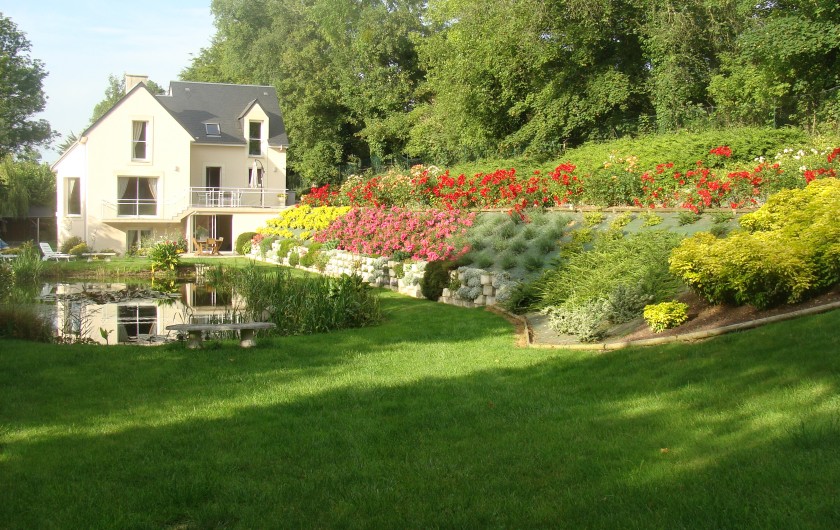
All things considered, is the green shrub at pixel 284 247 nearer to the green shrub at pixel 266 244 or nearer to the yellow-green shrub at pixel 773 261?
the green shrub at pixel 266 244

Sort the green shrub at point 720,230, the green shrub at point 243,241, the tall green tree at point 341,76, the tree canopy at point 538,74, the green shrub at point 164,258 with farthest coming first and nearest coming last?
the tall green tree at point 341,76 < the green shrub at point 243,241 < the green shrub at point 164,258 < the tree canopy at point 538,74 < the green shrub at point 720,230

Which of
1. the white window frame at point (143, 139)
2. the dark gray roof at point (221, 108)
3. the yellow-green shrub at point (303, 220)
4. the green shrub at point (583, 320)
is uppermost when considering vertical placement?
the dark gray roof at point (221, 108)

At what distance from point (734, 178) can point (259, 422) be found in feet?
31.2

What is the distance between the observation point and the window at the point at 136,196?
110 ft

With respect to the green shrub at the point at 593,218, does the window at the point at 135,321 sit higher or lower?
lower

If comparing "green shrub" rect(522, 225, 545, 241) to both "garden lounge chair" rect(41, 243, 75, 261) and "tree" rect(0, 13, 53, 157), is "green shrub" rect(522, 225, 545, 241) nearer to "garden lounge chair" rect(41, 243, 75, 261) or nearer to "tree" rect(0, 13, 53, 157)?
"garden lounge chair" rect(41, 243, 75, 261)

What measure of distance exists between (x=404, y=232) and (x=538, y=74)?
1291 centimetres

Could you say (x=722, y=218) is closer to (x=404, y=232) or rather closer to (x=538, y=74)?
(x=404, y=232)

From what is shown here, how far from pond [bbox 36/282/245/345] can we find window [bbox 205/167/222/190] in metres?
16.6

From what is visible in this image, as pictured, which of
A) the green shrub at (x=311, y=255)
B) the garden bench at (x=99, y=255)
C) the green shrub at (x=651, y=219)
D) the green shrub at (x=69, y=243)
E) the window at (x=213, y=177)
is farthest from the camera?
the window at (x=213, y=177)

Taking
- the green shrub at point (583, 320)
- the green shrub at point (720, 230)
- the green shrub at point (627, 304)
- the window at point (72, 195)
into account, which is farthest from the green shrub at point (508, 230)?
the window at point (72, 195)

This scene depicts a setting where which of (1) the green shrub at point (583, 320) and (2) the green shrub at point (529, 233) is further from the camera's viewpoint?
(2) the green shrub at point (529, 233)

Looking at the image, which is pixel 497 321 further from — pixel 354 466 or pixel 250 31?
pixel 250 31

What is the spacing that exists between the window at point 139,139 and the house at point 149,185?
0.04 m
